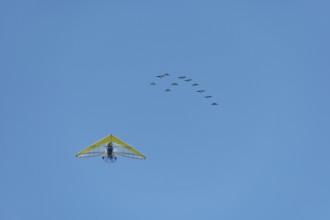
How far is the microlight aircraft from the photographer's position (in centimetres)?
15950

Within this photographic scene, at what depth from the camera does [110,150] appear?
530 feet

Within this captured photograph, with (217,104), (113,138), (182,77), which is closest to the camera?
(113,138)

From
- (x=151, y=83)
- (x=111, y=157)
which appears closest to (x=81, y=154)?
(x=111, y=157)

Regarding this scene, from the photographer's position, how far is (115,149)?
162875mm

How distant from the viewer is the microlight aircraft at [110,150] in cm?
15950

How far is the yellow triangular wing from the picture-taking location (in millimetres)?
159125

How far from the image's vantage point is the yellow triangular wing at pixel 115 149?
159 m

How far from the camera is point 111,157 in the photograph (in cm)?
16238

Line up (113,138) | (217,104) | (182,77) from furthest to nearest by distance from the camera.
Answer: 1. (182,77)
2. (217,104)
3. (113,138)

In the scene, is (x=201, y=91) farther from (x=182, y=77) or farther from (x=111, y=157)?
(x=111, y=157)

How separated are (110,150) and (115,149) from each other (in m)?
1.66

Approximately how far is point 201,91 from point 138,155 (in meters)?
30.9

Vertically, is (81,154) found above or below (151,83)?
below

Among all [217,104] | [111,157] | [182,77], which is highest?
[182,77]
